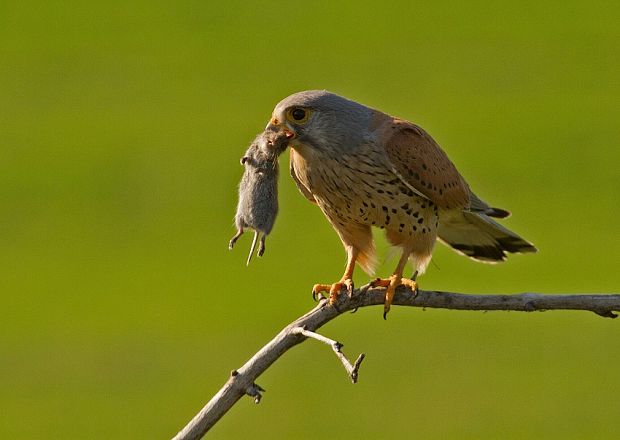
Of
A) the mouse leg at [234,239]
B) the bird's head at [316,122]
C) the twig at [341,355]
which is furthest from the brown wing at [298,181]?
the twig at [341,355]

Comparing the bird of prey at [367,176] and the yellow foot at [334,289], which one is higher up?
the bird of prey at [367,176]

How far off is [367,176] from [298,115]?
1.45 ft

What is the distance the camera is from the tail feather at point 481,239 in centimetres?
674

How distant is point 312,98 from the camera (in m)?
5.66

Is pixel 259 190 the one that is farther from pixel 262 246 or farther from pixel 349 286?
pixel 349 286

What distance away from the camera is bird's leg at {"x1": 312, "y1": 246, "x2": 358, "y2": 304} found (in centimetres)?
568

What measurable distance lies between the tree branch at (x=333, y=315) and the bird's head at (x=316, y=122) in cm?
69

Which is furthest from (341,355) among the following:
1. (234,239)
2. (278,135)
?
(278,135)

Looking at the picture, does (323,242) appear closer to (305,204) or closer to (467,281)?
(305,204)

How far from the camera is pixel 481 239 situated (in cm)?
684

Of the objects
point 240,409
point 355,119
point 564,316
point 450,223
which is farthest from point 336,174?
point 564,316

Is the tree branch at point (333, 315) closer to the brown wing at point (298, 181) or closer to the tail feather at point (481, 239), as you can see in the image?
the brown wing at point (298, 181)

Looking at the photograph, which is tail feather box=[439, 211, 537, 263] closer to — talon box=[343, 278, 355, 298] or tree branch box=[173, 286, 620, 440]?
talon box=[343, 278, 355, 298]

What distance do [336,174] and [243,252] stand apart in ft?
45.1
